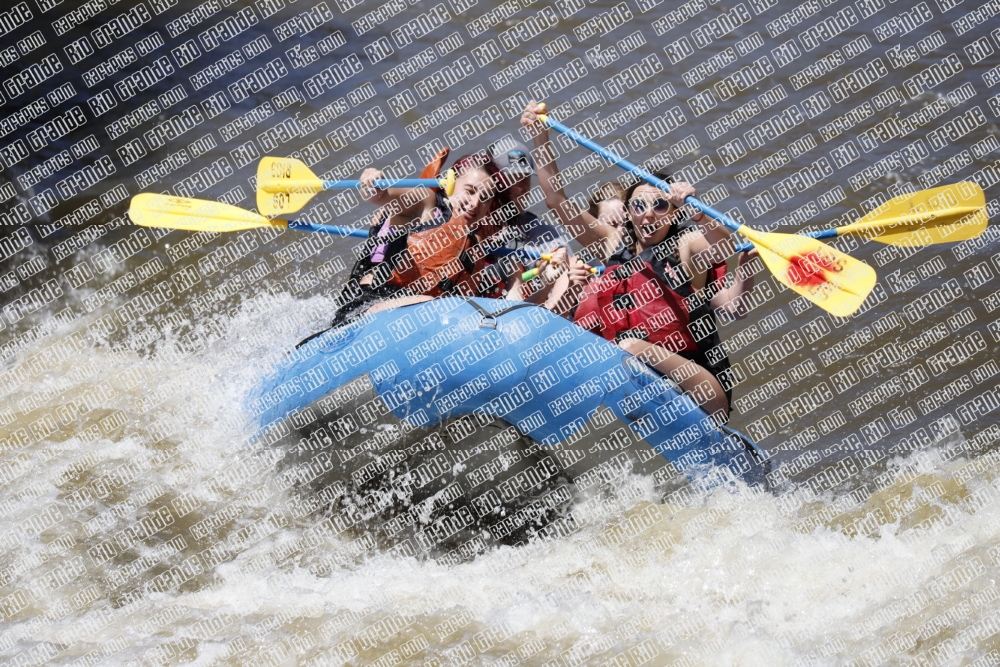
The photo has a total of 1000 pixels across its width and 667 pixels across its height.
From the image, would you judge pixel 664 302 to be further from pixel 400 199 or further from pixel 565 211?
pixel 400 199

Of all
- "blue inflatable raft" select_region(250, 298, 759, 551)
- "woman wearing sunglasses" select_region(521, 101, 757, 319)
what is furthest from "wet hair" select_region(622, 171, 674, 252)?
"blue inflatable raft" select_region(250, 298, 759, 551)

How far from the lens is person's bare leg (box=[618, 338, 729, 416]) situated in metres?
3.98

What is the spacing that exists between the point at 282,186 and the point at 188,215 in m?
0.51

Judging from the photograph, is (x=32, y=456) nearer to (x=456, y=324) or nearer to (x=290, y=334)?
(x=290, y=334)

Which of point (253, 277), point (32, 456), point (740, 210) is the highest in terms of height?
point (253, 277)

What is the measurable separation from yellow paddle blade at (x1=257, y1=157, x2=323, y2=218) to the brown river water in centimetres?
84

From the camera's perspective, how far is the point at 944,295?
5.44 metres

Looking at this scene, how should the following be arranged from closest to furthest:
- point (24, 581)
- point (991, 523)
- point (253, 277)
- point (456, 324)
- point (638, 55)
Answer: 1. point (456, 324)
2. point (24, 581)
3. point (991, 523)
4. point (253, 277)
5. point (638, 55)

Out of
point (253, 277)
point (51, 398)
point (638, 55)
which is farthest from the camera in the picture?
point (638, 55)

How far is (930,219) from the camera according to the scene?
4.18m

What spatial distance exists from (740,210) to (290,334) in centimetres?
256

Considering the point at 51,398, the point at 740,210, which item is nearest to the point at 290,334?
the point at 51,398

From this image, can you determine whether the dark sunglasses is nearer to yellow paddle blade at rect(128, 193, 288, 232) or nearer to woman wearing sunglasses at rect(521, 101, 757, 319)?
woman wearing sunglasses at rect(521, 101, 757, 319)

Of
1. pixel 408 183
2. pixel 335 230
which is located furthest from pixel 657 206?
pixel 335 230
